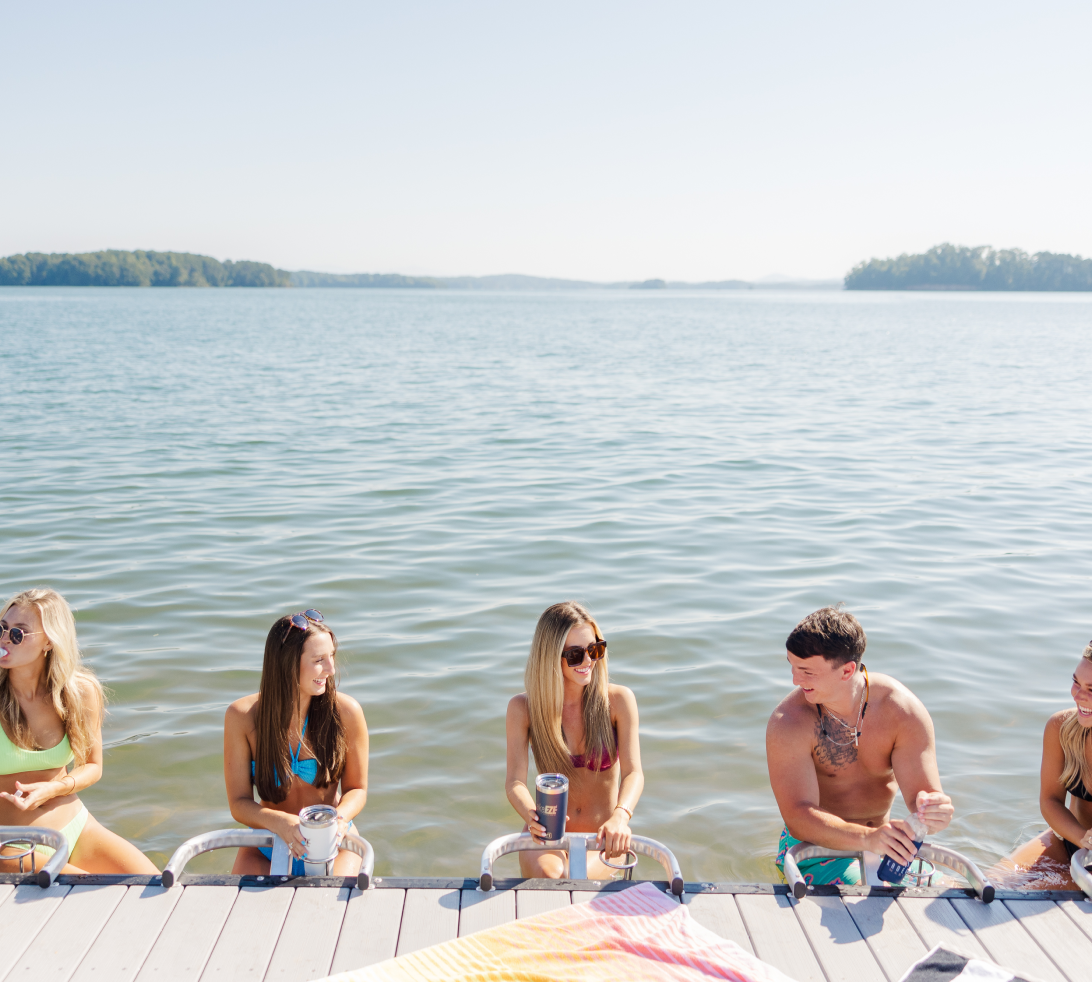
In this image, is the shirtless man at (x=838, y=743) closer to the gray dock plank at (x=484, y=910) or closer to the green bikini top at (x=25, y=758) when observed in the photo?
the gray dock plank at (x=484, y=910)

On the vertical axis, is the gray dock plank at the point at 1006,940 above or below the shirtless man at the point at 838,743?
below

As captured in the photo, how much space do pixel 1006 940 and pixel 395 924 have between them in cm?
207

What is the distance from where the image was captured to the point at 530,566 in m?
10.2

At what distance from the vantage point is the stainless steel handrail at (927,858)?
3473mm

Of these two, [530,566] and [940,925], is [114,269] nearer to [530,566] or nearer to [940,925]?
[530,566]

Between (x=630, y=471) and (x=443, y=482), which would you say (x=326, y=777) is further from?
(x=630, y=471)

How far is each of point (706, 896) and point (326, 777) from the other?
1.79 metres

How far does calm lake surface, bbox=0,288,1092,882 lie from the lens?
20.8 ft

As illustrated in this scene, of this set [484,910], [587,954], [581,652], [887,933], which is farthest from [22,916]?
[887,933]

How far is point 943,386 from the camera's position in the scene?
28.2 meters

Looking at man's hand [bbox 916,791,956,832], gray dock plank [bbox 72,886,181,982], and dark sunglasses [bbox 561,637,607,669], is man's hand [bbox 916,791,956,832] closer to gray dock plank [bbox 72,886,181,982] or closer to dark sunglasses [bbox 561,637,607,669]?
dark sunglasses [bbox 561,637,607,669]

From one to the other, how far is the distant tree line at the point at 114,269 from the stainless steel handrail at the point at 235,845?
15486 centimetres

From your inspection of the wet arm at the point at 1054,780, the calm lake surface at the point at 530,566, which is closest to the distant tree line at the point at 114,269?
the calm lake surface at the point at 530,566

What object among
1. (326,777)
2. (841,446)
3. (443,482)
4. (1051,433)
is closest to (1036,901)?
(326,777)
